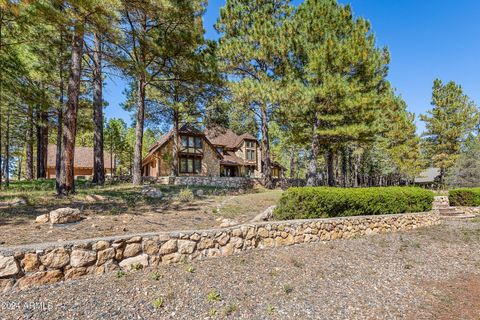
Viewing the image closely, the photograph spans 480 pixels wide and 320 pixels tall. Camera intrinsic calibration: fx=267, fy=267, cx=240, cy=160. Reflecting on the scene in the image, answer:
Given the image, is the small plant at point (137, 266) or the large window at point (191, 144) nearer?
the small plant at point (137, 266)

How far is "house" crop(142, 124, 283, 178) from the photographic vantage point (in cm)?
2381

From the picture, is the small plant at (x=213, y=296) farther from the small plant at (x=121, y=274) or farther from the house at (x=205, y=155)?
the house at (x=205, y=155)

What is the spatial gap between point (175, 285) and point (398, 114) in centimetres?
2707

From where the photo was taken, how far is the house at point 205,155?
23812mm

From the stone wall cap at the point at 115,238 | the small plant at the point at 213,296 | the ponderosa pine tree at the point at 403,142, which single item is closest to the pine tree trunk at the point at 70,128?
the stone wall cap at the point at 115,238

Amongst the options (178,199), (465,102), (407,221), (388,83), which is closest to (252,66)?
(388,83)

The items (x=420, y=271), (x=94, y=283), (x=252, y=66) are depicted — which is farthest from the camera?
(x=252, y=66)

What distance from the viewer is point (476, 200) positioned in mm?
13883

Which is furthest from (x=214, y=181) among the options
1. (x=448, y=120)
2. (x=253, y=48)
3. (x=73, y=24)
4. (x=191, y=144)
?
(x=448, y=120)

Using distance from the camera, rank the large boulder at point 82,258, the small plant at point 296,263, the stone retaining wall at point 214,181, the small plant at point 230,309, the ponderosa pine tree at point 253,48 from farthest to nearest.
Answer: the stone retaining wall at point 214,181
the ponderosa pine tree at point 253,48
the small plant at point 296,263
the large boulder at point 82,258
the small plant at point 230,309

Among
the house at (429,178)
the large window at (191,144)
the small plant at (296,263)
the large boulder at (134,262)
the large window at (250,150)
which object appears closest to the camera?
the large boulder at (134,262)

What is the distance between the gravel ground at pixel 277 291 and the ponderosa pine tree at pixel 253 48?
1013cm

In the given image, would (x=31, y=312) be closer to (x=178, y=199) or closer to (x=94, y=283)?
(x=94, y=283)

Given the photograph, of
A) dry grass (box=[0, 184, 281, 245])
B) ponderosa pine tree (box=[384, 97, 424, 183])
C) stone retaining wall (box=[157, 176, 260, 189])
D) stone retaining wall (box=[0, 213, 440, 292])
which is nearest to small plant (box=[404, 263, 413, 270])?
stone retaining wall (box=[0, 213, 440, 292])
